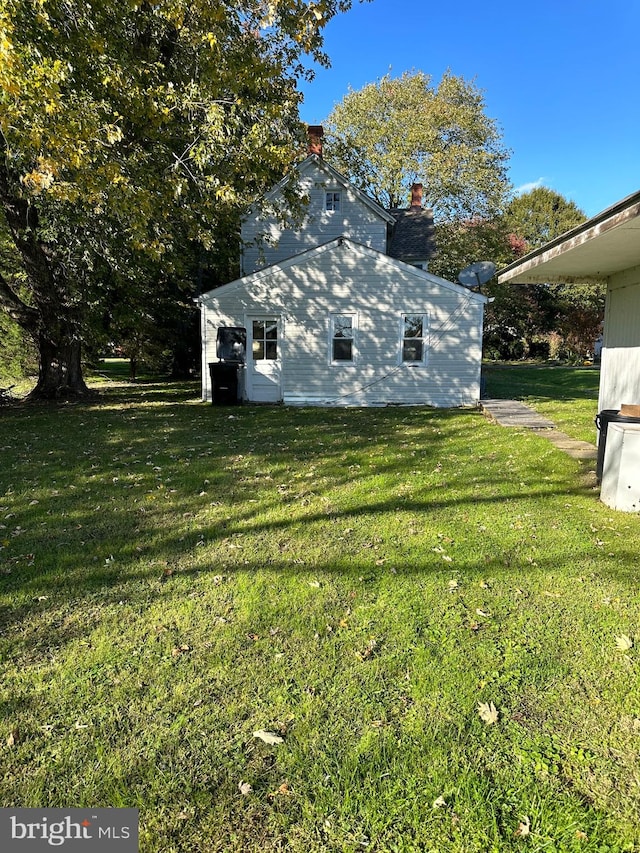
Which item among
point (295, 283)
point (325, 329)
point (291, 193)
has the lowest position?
point (325, 329)

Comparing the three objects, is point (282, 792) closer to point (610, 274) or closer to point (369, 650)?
point (369, 650)

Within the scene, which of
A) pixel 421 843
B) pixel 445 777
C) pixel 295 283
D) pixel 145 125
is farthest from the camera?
pixel 295 283

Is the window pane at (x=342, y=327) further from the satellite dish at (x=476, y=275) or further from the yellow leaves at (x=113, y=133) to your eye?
the yellow leaves at (x=113, y=133)

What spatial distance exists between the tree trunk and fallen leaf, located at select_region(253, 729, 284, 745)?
1417 centimetres

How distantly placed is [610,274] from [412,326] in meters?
6.63

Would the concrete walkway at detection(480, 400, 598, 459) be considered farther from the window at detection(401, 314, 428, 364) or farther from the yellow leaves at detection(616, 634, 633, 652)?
the yellow leaves at detection(616, 634, 633, 652)

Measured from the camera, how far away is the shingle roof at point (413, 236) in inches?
798

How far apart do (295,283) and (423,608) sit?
37.1 feet

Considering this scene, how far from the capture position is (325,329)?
44.1 ft

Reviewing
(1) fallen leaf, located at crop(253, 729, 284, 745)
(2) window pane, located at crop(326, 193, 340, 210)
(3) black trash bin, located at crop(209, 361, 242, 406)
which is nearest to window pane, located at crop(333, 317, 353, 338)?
(3) black trash bin, located at crop(209, 361, 242, 406)

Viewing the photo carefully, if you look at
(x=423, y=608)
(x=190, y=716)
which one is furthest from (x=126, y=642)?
(x=423, y=608)

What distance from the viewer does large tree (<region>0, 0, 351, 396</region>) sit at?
704 cm

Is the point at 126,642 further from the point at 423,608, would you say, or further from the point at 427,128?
the point at 427,128

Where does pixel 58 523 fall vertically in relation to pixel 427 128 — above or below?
below
